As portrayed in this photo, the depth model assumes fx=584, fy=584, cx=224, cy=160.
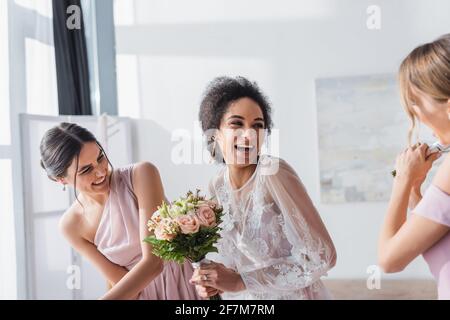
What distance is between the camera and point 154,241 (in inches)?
87.9

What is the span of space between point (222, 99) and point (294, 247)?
2.29 feet

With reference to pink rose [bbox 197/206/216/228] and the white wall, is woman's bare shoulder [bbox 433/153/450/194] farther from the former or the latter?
pink rose [bbox 197/206/216/228]

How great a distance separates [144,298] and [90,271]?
1.02 feet

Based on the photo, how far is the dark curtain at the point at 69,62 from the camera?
108 inches

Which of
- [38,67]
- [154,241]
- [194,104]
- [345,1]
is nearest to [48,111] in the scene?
[38,67]

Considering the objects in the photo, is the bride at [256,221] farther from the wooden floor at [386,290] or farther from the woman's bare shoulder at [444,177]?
the woman's bare shoulder at [444,177]

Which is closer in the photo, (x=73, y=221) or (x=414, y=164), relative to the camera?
(x=414, y=164)

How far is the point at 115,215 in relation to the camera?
2.49m

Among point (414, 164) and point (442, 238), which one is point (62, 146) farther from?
point (442, 238)

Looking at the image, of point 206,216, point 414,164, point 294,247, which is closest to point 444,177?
point 414,164

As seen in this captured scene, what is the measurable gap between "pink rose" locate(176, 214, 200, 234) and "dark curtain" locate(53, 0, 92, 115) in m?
0.88

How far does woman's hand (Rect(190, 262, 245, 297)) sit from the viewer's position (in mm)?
2316

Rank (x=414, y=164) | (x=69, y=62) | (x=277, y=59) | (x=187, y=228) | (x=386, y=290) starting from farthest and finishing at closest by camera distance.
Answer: (x=69, y=62)
(x=277, y=59)
(x=386, y=290)
(x=187, y=228)
(x=414, y=164)
